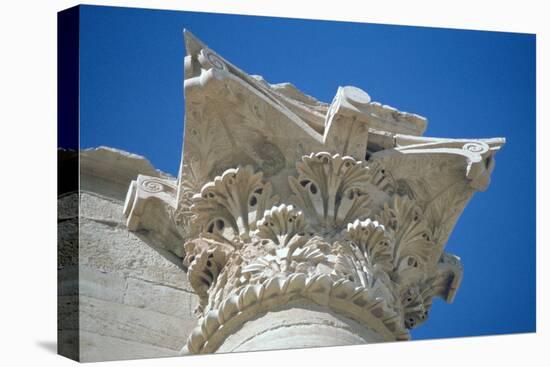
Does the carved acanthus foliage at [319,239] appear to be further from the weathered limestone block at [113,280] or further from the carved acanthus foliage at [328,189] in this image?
the weathered limestone block at [113,280]

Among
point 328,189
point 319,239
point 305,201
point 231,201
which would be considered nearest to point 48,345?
point 231,201

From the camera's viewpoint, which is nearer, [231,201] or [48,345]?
[48,345]

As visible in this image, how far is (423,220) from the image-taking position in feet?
58.7

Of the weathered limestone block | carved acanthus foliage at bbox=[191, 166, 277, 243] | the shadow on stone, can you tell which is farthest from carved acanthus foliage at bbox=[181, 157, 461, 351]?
the shadow on stone

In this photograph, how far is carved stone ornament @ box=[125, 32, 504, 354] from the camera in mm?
16312

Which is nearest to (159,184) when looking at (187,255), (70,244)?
(187,255)

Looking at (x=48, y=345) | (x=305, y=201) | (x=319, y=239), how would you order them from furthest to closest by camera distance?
1. (x=305, y=201)
2. (x=319, y=239)
3. (x=48, y=345)

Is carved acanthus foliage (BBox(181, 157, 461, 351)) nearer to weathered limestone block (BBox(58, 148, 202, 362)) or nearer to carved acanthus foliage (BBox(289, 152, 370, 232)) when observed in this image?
carved acanthus foliage (BBox(289, 152, 370, 232))

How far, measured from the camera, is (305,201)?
56.5ft

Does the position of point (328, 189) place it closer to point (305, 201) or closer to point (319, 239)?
point (305, 201)

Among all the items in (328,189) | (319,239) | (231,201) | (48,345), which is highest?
(328,189)

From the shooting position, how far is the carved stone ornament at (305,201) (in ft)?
53.5

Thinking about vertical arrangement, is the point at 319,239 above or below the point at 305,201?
below

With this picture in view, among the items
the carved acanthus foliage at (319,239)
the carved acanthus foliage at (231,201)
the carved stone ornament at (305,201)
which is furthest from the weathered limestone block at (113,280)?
the carved acanthus foliage at (231,201)
